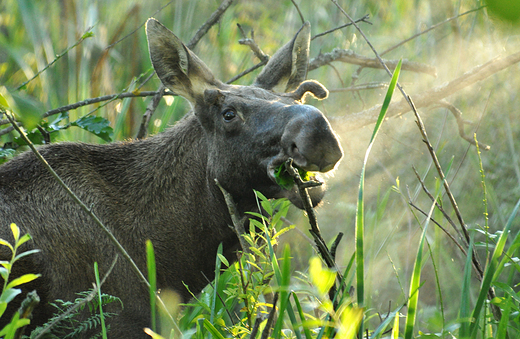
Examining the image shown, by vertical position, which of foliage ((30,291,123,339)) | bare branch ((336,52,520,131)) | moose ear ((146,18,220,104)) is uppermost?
moose ear ((146,18,220,104))

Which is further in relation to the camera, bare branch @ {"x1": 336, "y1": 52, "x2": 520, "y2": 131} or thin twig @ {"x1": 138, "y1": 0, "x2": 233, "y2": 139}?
thin twig @ {"x1": 138, "y1": 0, "x2": 233, "y2": 139}

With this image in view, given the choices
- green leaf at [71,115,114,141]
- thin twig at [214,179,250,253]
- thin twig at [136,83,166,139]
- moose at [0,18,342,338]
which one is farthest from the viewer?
thin twig at [136,83,166,139]

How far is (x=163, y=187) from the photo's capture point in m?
3.14

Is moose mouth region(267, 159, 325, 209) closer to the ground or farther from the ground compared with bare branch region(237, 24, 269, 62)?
closer to the ground

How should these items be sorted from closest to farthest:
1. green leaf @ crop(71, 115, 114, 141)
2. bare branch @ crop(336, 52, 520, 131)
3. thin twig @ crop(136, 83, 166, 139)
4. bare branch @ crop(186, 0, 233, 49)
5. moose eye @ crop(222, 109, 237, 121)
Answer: moose eye @ crop(222, 109, 237, 121), green leaf @ crop(71, 115, 114, 141), bare branch @ crop(336, 52, 520, 131), thin twig @ crop(136, 83, 166, 139), bare branch @ crop(186, 0, 233, 49)

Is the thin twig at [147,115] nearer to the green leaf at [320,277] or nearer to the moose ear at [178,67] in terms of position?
the moose ear at [178,67]

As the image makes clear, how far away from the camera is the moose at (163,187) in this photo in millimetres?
2635

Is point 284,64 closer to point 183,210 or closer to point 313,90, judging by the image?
point 313,90

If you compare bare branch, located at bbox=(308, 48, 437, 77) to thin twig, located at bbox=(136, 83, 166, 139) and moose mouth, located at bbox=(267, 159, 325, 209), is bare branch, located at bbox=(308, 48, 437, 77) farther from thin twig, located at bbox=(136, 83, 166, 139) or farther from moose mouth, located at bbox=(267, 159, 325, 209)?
moose mouth, located at bbox=(267, 159, 325, 209)

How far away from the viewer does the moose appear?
2.63m

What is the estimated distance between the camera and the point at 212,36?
21.5 ft

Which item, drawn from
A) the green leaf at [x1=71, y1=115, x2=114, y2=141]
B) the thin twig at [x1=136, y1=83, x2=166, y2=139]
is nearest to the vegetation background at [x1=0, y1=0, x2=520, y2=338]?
→ the thin twig at [x1=136, y1=83, x2=166, y2=139]

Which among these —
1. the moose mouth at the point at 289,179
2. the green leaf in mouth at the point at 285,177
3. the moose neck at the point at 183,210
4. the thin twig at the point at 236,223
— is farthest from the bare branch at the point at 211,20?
the green leaf in mouth at the point at 285,177

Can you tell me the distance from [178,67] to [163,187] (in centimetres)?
87
